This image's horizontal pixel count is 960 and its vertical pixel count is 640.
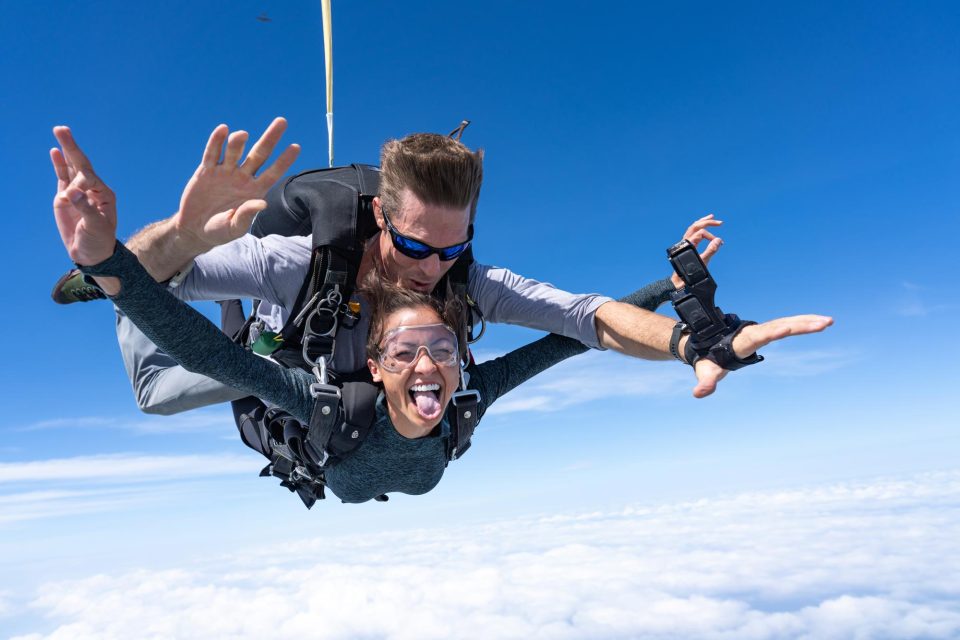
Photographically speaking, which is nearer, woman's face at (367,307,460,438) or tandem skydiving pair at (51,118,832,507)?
tandem skydiving pair at (51,118,832,507)

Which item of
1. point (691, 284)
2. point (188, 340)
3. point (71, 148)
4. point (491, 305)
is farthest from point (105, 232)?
point (691, 284)

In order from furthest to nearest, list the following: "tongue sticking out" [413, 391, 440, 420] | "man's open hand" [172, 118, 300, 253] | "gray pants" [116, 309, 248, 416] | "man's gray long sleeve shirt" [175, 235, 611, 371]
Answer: "gray pants" [116, 309, 248, 416] < "tongue sticking out" [413, 391, 440, 420] < "man's gray long sleeve shirt" [175, 235, 611, 371] < "man's open hand" [172, 118, 300, 253]

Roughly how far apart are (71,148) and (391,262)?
207 centimetres

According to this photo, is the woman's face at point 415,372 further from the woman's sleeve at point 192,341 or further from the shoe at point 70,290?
the shoe at point 70,290

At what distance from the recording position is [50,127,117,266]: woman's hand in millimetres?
2816

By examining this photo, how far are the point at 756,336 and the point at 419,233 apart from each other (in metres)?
2.11

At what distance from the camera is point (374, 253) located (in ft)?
15.0

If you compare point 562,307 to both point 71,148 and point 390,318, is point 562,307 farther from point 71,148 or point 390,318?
point 71,148

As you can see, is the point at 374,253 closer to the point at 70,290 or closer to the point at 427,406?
the point at 427,406

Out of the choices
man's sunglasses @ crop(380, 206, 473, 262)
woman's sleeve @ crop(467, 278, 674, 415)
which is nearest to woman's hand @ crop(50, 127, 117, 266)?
man's sunglasses @ crop(380, 206, 473, 262)

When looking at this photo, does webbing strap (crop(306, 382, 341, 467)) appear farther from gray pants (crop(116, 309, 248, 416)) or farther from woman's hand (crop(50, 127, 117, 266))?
woman's hand (crop(50, 127, 117, 266))

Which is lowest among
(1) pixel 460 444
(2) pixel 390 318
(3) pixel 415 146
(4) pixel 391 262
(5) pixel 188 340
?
(1) pixel 460 444

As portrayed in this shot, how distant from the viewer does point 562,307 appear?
4.93 meters

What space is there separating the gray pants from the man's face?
1.54 m
